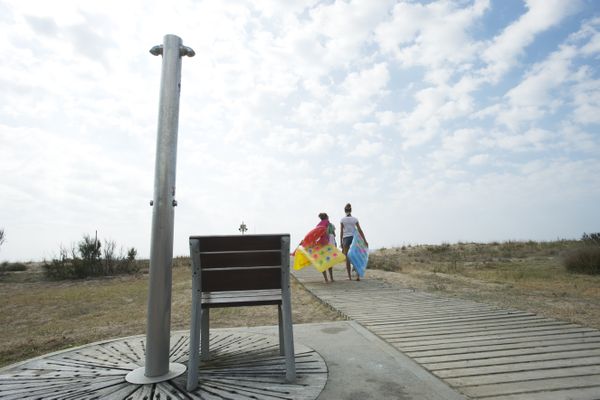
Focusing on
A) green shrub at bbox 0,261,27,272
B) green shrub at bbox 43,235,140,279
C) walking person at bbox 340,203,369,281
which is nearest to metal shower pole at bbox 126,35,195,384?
walking person at bbox 340,203,369,281

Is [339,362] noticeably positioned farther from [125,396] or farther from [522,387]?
[125,396]

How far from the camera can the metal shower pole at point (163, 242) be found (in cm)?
293

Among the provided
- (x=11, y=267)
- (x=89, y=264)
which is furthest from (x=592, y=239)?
(x=11, y=267)

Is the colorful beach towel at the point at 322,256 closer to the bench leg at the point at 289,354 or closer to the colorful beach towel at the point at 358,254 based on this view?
the colorful beach towel at the point at 358,254

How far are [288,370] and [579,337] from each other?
3028 mm

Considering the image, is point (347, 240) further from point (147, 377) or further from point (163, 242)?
point (147, 377)

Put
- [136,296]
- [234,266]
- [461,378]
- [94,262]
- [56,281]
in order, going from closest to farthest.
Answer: [461,378]
[234,266]
[136,296]
[56,281]
[94,262]

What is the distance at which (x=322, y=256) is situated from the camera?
8.90m

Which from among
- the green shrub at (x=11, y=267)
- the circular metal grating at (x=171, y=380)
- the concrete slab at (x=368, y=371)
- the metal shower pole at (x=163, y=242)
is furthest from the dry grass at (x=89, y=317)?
the green shrub at (x=11, y=267)

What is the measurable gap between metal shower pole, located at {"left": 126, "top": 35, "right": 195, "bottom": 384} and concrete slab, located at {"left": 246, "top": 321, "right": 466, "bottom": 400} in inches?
50.6

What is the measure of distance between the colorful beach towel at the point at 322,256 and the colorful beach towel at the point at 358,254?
0.35 m

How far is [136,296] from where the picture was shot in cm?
902

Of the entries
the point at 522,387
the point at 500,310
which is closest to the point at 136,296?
the point at 500,310

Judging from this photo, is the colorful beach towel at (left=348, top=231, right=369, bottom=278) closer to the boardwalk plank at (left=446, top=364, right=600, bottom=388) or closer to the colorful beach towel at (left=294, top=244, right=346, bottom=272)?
the colorful beach towel at (left=294, top=244, right=346, bottom=272)
